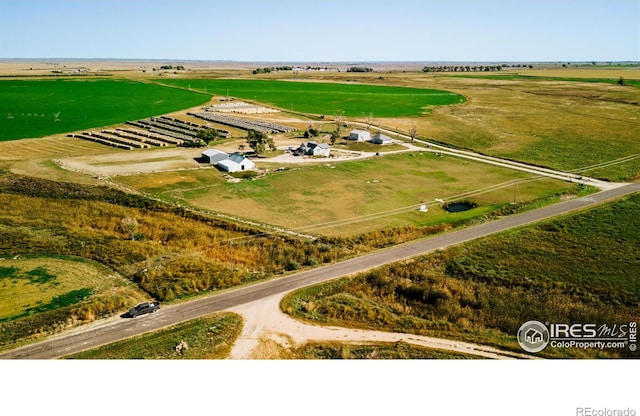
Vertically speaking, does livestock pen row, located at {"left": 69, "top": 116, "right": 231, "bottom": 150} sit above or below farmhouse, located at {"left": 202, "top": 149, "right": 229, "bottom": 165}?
above

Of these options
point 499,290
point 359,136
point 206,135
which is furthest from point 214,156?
point 499,290

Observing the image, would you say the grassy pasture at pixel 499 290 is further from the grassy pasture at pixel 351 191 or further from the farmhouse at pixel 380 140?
the farmhouse at pixel 380 140

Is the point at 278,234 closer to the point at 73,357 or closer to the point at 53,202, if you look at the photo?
the point at 73,357

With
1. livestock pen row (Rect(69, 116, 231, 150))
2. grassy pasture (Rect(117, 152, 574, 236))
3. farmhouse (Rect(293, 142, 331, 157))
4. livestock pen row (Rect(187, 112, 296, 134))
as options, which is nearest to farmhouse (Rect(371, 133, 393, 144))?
farmhouse (Rect(293, 142, 331, 157))

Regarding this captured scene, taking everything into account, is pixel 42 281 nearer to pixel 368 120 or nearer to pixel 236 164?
pixel 236 164

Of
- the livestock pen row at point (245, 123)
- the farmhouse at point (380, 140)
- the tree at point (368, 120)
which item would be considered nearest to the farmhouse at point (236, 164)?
the farmhouse at point (380, 140)

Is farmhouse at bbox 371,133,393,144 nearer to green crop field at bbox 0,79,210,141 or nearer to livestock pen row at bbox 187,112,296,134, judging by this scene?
livestock pen row at bbox 187,112,296,134
